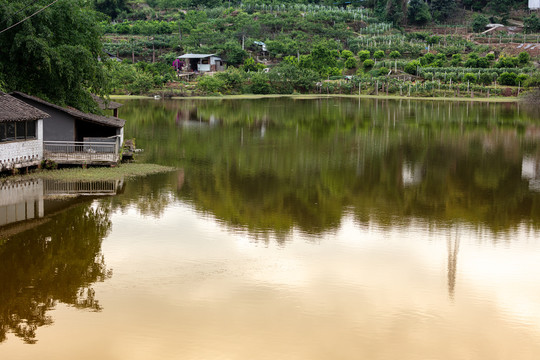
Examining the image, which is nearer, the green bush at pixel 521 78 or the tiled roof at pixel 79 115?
the tiled roof at pixel 79 115

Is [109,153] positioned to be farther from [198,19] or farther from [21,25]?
[198,19]

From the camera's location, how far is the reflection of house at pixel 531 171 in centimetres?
2963

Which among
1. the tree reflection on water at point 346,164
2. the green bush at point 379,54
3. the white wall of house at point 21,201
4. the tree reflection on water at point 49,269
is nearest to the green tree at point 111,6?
the green bush at point 379,54

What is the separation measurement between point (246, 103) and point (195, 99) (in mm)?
10297

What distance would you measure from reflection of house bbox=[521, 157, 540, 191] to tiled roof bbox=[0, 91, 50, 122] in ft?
67.8

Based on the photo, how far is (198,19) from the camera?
124312mm

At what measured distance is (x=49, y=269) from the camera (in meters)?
17.1

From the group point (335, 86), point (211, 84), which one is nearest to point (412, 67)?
point (335, 86)

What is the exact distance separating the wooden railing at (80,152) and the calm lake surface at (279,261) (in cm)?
265

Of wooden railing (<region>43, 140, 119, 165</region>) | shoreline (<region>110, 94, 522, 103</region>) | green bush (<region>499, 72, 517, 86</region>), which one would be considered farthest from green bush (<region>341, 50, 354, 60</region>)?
wooden railing (<region>43, 140, 119, 165</region>)

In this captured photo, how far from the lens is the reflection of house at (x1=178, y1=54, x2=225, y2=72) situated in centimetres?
9899

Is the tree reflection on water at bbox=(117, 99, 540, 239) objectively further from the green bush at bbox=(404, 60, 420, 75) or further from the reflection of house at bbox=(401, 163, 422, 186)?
the green bush at bbox=(404, 60, 420, 75)

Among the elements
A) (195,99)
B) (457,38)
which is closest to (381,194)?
(195,99)

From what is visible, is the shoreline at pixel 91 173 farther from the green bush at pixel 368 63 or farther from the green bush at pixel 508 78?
the green bush at pixel 368 63
